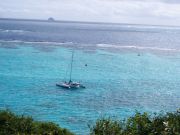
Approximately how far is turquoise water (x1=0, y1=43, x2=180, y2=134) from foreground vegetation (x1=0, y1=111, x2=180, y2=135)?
1817cm

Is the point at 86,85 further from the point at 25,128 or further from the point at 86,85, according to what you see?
the point at 25,128

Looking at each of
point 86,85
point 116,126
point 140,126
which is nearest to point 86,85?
point 86,85

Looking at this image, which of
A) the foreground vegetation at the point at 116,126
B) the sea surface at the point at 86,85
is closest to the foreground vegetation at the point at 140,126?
the foreground vegetation at the point at 116,126

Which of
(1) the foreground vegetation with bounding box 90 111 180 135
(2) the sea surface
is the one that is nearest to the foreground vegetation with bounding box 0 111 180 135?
(1) the foreground vegetation with bounding box 90 111 180 135

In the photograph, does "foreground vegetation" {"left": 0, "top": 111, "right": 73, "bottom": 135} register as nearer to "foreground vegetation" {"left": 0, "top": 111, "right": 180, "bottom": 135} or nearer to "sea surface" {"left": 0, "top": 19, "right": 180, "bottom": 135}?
"foreground vegetation" {"left": 0, "top": 111, "right": 180, "bottom": 135}

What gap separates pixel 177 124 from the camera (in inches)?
907

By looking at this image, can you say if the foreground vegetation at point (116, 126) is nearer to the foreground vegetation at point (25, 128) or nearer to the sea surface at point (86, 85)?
the foreground vegetation at point (25, 128)

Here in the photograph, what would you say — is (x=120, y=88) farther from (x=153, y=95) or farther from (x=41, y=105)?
(x=41, y=105)

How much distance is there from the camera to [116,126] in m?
25.3

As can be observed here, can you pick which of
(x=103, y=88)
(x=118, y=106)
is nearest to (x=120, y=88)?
(x=103, y=88)

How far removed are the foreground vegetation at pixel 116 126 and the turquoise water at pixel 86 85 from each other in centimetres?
1817

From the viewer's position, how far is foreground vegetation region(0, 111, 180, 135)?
76.1 ft

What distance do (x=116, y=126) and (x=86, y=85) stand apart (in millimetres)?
46425

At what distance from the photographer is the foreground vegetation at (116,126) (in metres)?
23.2
